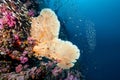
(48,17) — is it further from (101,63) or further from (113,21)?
(113,21)

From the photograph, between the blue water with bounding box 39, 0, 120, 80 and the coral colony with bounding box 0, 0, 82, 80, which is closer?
the coral colony with bounding box 0, 0, 82, 80

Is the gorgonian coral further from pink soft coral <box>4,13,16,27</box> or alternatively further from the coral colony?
pink soft coral <box>4,13,16,27</box>

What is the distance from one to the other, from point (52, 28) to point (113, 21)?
40.8 m

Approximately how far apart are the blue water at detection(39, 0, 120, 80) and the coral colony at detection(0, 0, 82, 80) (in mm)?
5609

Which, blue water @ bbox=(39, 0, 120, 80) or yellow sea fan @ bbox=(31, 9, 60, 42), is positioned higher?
blue water @ bbox=(39, 0, 120, 80)

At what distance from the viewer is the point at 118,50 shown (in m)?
28.2

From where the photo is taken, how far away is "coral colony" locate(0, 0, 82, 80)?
4.22 metres

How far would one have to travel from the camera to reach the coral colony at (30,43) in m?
4.22

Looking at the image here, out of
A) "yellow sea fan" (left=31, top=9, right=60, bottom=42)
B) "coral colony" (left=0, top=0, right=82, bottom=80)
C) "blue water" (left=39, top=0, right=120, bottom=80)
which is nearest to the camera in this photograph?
"coral colony" (left=0, top=0, right=82, bottom=80)

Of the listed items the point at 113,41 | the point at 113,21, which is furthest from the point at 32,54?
the point at 113,21

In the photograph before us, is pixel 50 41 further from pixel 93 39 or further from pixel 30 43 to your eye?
pixel 93 39

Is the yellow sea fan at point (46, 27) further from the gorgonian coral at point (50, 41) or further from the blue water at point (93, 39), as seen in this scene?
the blue water at point (93, 39)

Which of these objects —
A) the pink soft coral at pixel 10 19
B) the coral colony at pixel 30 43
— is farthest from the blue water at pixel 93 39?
the pink soft coral at pixel 10 19

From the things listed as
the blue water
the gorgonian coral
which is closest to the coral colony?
the gorgonian coral
